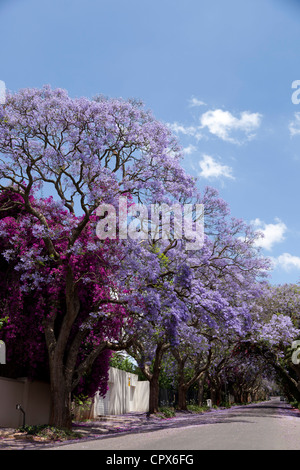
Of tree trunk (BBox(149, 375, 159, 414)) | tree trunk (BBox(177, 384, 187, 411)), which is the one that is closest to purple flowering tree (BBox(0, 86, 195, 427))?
tree trunk (BBox(149, 375, 159, 414))

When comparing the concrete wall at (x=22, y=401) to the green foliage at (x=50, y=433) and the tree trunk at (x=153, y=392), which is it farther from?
the tree trunk at (x=153, y=392)

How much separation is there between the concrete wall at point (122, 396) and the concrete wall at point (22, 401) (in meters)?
8.95

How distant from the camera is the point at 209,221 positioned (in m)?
20.0

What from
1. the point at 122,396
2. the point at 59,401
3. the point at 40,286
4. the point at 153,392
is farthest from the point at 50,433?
the point at 122,396

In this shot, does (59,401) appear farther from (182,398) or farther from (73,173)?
(182,398)

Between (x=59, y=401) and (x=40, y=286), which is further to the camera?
(x=40, y=286)

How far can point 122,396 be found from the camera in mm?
36031

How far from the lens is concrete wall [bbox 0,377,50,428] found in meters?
16.3

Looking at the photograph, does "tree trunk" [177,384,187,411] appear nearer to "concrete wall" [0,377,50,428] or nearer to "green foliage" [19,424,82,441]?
"concrete wall" [0,377,50,428]

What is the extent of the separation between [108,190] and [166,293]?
3920 mm

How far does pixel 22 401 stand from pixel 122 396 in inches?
785

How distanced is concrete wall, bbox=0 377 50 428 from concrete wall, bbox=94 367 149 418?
29.4ft

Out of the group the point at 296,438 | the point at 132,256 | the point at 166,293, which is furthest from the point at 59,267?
the point at 296,438
